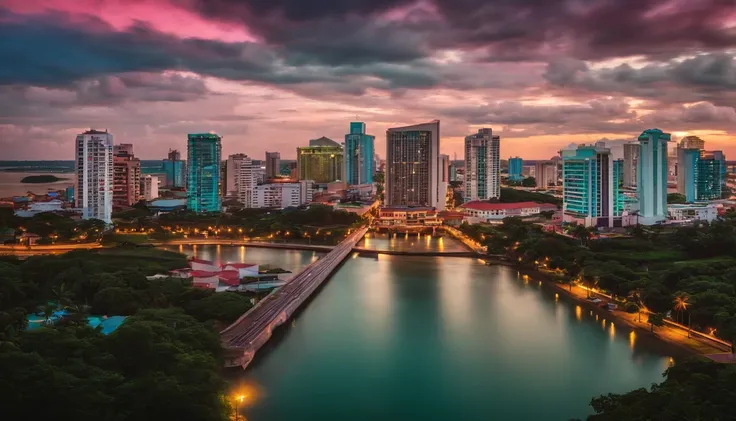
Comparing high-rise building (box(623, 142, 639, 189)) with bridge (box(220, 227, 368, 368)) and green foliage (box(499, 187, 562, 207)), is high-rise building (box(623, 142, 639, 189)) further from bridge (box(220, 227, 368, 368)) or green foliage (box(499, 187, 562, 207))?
bridge (box(220, 227, 368, 368))

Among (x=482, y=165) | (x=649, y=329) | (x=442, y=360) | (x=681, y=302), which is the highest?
(x=482, y=165)

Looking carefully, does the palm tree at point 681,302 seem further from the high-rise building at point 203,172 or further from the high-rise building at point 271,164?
the high-rise building at point 271,164

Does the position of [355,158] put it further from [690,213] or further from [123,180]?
[690,213]

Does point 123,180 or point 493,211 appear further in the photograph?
point 123,180

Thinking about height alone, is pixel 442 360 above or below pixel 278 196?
below

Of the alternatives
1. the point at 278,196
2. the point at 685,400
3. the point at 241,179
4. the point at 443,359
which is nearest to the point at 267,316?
Answer: the point at 443,359

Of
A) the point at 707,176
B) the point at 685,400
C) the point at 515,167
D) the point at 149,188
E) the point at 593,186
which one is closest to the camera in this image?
the point at 685,400

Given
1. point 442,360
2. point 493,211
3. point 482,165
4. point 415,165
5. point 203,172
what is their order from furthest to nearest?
1. point 482,165
2. point 415,165
3. point 203,172
4. point 493,211
5. point 442,360
